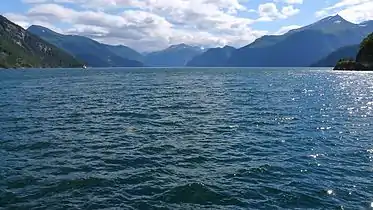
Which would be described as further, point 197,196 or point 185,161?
point 185,161

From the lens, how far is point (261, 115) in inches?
2190

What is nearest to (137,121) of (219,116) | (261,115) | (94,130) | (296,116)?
(94,130)

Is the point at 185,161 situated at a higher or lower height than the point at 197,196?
higher

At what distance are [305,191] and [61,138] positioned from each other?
2609cm

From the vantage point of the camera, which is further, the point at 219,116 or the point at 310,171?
the point at 219,116

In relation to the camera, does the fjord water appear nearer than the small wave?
No

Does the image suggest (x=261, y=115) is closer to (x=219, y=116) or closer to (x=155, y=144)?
(x=219, y=116)

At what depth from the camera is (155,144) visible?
36531mm

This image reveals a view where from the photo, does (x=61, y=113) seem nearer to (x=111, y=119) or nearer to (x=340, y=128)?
(x=111, y=119)

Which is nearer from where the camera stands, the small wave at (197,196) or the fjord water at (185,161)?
the small wave at (197,196)

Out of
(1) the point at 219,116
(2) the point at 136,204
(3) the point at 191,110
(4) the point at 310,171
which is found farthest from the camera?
(3) the point at 191,110

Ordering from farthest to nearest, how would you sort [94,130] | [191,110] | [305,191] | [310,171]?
[191,110] < [94,130] < [310,171] < [305,191]

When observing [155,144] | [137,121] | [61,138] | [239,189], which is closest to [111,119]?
[137,121]

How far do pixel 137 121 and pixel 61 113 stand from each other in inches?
588
